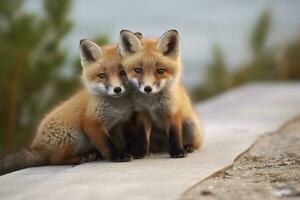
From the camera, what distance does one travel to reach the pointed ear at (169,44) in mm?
4199

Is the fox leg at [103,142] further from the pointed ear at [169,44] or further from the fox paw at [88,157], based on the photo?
the pointed ear at [169,44]

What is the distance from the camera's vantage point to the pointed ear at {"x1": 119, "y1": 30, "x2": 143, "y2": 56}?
4.14m

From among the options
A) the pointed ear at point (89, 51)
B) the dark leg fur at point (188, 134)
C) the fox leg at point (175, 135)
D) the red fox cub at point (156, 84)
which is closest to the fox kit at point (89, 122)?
the pointed ear at point (89, 51)

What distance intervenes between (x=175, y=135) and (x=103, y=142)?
538 mm

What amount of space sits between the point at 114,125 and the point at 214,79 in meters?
8.47

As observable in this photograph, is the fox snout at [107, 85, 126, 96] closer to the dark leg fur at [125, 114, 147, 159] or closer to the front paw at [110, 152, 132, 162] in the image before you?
the dark leg fur at [125, 114, 147, 159]

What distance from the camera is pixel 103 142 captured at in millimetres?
4141

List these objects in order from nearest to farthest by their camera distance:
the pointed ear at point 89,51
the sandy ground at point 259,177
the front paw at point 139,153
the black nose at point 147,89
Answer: the sandy ground at point 259,177 → the black nose at point 147,89 → the pointed ear at point 89,51 → the front paw at point 139,153

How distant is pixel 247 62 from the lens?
1275 cm

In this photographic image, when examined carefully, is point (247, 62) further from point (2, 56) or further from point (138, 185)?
point (138, 185)

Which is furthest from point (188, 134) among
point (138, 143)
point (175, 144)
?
point (138, 143)

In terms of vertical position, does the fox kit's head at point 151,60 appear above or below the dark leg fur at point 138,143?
above

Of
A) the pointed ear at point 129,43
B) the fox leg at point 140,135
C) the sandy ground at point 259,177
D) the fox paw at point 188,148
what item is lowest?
the sandy ground at point 259,177

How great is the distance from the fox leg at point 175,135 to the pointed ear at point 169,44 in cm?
47
